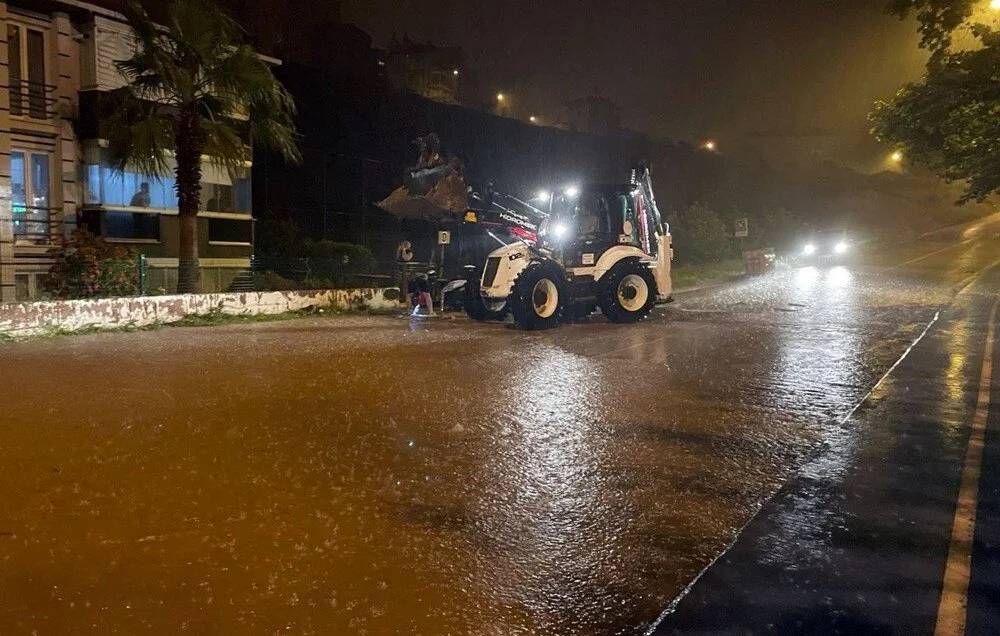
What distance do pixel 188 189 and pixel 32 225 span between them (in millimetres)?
5178

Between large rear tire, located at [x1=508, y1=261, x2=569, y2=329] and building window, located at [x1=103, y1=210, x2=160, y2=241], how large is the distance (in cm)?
1222

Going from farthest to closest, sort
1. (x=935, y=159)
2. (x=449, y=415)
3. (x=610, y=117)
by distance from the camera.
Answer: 1. (x=610, y=117)
2. (x=935, y=159)
3. (x=449, y=415)

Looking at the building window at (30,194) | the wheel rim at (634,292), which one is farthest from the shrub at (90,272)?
the wheel rim at (634,292)

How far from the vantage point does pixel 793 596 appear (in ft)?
13.7

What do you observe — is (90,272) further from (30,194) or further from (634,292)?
(634,292)

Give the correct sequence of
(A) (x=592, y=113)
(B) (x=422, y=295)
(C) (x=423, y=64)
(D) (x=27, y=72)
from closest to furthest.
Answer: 1. (B) (x=422, y=295)
2. (D) (x=27, y=72)
3. (C) (x=423, y=64)
4. (A) (x=592, y=113)

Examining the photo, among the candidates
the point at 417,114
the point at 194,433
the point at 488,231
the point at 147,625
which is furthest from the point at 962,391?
the point at 417,114

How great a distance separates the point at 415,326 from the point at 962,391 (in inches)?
423

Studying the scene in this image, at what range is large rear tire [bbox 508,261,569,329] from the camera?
53.1 feet

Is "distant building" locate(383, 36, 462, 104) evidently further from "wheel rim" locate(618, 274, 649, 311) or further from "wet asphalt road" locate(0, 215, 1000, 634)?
"wet asphalt road" locate(0, 215, 1000, 634)

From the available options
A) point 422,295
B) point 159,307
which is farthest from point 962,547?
point 159,307

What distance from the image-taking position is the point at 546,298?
54.6 feet

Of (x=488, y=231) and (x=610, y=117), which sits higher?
(x=610, y=117)

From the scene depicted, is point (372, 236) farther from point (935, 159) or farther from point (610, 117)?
point (610, 117)
